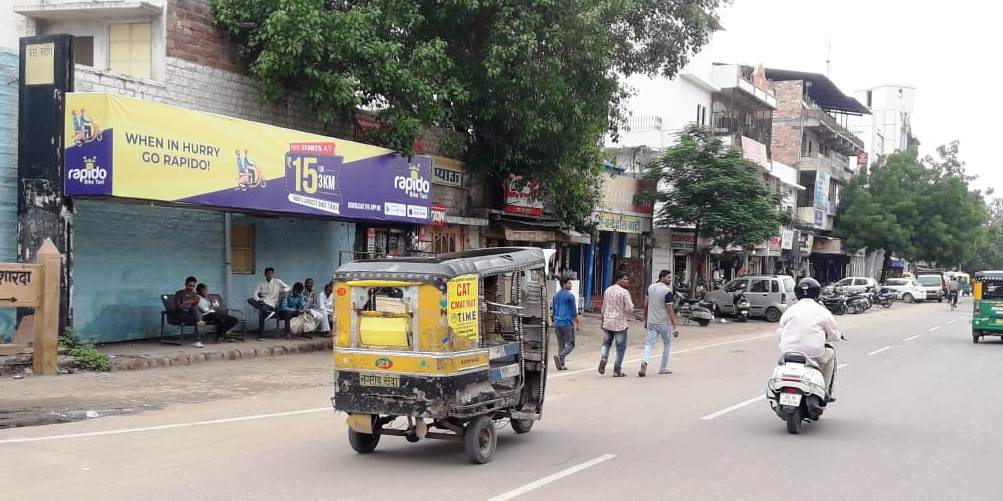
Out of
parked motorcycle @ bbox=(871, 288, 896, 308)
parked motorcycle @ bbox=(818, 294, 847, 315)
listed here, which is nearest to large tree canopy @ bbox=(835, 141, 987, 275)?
parked motorcycle @ bbox=(871, 288, 896, 308)

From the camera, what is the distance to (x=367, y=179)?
60.0 feet

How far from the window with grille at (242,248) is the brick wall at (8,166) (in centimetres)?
468

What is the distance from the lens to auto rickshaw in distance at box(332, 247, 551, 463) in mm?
7391

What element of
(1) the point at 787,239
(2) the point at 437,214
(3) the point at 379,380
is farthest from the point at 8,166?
(1) the point at 787,239

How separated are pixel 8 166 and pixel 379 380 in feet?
30.0

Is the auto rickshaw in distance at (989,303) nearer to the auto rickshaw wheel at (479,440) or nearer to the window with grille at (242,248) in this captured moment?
the window with grille at (242,248)

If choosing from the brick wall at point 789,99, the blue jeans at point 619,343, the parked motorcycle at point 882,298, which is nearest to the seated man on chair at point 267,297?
the blue jeans at point 619,343

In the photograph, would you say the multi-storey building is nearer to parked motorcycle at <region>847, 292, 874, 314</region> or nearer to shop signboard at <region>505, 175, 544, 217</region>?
parked motorcycle at <region>847, 292, 874, 314</region>

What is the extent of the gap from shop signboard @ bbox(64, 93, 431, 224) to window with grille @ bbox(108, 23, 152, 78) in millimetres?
2847

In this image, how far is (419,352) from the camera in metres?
7.41

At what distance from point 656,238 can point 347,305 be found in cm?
2988

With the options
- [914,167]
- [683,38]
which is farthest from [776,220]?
[914,167]

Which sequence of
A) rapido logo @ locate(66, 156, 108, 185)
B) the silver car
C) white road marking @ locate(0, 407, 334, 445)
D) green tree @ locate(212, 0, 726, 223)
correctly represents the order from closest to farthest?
white road marking @ locate(0, 407, 334, 445) → rapido logo @ locate(66, 156, 108, 185) → green tree @ locate(212, 0, 726, 223) → the silver car

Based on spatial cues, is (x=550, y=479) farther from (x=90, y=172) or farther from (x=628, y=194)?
(x=628, y=194)
